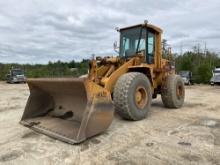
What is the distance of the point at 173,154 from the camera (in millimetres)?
3764

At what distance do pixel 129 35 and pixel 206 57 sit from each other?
2390cm

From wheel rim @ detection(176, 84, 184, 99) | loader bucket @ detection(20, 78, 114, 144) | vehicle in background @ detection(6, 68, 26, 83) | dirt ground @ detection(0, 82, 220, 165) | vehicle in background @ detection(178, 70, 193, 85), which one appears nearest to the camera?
dirt ground @ detection(0, 82, 220, 165)

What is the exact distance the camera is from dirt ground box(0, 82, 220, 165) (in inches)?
140

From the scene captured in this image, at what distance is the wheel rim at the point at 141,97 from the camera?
5.71 m

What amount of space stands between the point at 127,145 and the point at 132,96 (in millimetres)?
1452

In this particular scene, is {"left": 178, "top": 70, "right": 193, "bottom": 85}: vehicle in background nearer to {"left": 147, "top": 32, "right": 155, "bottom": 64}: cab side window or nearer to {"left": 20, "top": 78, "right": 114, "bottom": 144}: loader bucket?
{"left": 147, "top": 32, "right": 155, "bottom": 64}: cab side window

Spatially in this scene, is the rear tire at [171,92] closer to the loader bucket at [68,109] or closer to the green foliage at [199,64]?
the loader bucket at [68,109]

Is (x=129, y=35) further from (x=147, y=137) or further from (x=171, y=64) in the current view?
(x=147, y=137)

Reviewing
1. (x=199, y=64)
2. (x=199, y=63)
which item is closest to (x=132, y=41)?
(x=199, y=64)

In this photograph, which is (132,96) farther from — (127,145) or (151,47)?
(151,47)

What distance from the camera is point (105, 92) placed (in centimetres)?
462

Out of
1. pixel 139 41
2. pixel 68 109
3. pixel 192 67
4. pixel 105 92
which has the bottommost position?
pixel 68 109

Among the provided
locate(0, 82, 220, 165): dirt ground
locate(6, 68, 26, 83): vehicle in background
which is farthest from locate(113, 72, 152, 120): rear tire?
locate(6, 68, 26, 83): vehicle in background

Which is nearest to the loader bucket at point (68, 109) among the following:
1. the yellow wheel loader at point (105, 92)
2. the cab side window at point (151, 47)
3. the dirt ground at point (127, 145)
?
the yellow wheel loader at point (105, 92)
